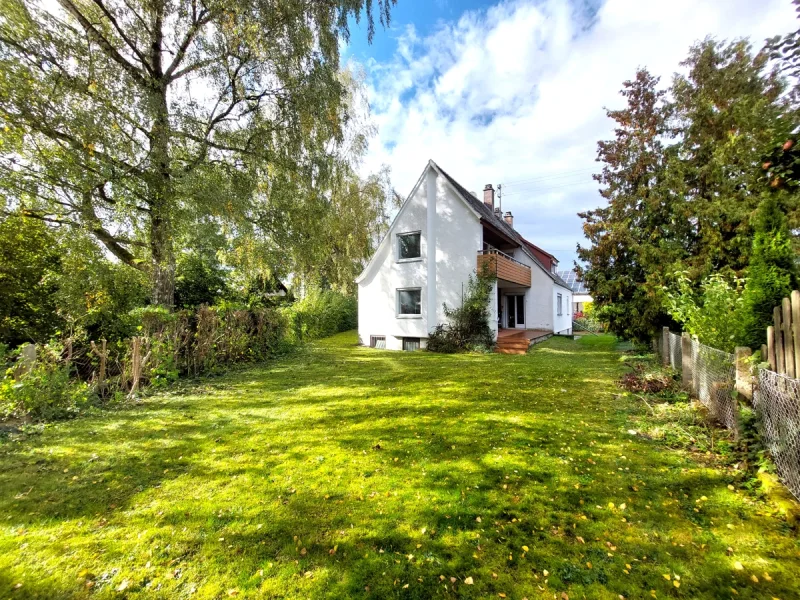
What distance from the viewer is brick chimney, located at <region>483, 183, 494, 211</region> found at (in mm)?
25297

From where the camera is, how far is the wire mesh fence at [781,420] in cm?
317

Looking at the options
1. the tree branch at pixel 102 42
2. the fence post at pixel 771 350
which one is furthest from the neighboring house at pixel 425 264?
the fence post at pixel 771 350

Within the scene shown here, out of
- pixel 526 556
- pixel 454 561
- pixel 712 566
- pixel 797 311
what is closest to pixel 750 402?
pixel 797 311

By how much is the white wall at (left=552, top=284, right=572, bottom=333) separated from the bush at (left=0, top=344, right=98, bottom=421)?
74.2ft

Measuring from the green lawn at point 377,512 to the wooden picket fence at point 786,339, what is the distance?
134 cm

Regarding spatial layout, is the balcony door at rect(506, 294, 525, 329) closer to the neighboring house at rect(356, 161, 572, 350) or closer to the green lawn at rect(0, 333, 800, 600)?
the neighboring house at rect(356, 161, 572, 350)

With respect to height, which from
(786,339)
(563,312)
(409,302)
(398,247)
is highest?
(398,247)

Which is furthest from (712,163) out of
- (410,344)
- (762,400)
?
(410,344)

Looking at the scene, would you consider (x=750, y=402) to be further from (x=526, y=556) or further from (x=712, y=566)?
(x=526, y=556)

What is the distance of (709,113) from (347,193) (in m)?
19.3

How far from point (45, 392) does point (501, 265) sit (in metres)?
15.4

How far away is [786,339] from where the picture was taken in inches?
146

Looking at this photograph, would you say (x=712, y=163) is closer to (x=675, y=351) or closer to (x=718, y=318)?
(x=675, y=351)

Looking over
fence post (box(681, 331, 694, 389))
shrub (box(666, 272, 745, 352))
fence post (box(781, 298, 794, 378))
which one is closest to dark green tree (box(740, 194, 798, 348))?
shrub (box(666, 272, 745, 352))
